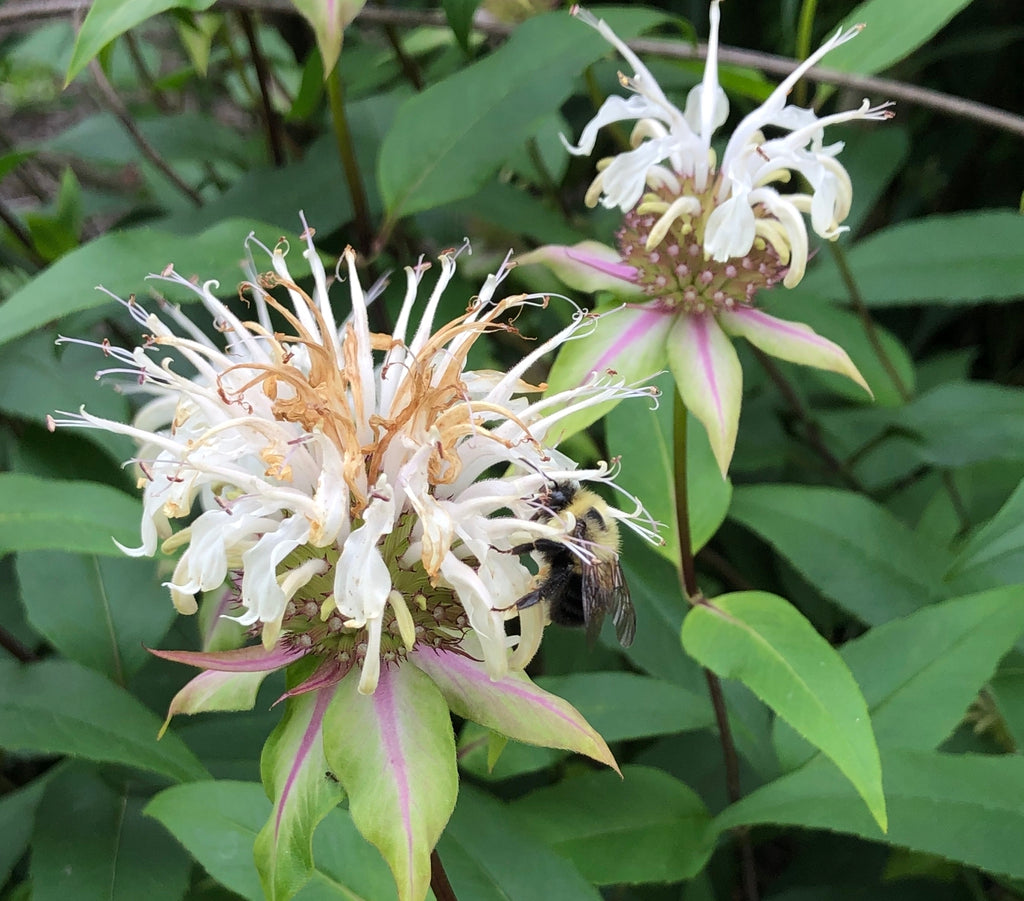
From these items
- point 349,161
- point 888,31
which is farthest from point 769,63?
point 349,161

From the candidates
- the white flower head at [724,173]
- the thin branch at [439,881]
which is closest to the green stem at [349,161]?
the white flower head at [724,173]

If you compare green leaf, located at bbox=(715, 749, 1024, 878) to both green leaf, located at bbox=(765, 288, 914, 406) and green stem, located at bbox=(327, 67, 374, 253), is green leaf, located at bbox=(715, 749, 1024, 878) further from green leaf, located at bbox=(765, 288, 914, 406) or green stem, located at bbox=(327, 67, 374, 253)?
green stem, located at bbox=(327, 67, 374, 253)

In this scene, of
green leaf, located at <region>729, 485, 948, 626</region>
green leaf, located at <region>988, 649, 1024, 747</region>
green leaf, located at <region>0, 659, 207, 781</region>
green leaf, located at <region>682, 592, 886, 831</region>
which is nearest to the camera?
green leaf, located at <region>682, 592, 886, 831</region>

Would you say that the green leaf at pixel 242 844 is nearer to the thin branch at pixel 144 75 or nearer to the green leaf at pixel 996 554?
the green leaf at pixel 996 554

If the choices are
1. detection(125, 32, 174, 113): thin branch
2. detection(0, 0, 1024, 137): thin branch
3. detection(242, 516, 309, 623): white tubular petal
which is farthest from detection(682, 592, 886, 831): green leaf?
detection(125, 32, 174, 113): thin branch

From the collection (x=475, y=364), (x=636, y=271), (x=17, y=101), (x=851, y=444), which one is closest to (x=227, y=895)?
(x=475, y=364)

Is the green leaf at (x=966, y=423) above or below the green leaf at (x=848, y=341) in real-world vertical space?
below

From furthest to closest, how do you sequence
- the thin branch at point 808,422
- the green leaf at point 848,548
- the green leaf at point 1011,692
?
the thin branch at point 808,422 < the green leaf at point 848,548 < the green leaf at point 1011,692
